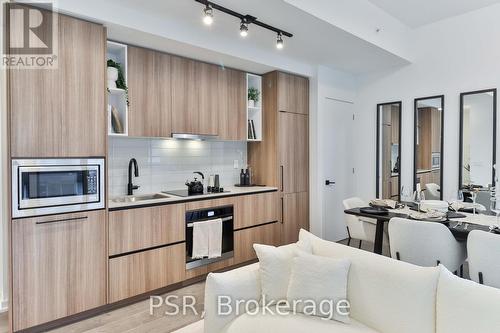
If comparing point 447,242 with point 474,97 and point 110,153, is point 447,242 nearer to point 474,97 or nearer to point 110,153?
point 474,97

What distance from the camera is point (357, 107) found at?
4.92 metres

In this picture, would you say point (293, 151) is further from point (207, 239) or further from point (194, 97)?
point (207, 239)

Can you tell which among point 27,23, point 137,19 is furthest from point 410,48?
point 27,23

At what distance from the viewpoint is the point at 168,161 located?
3674 millimetres

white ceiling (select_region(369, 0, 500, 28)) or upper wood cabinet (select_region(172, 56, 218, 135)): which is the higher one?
white ceiling (select_region(369, 0, 500, 28))

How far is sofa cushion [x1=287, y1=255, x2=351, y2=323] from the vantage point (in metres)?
1.77

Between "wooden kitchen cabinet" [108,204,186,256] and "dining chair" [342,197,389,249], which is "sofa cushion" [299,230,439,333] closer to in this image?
"dining chair" [342,197,389,249]

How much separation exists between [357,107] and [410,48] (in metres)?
1.12

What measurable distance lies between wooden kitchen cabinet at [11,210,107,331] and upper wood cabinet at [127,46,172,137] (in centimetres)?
105

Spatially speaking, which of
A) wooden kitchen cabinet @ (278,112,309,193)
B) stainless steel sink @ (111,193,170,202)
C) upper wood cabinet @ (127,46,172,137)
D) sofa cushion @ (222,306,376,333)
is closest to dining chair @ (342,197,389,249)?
wooden kitchen cabinet @ (278,112,309,193)

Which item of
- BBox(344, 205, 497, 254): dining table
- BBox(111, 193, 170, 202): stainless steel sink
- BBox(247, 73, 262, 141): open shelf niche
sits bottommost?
BBox(344, 205, 497, 254): dining table

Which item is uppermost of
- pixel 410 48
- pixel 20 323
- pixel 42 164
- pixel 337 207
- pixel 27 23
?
pixel 410 48

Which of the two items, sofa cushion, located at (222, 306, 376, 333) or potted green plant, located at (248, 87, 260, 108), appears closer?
sofa cushion, located at (222, 306, 376, 333)

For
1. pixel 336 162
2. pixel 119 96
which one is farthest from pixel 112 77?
pixel 336 162
